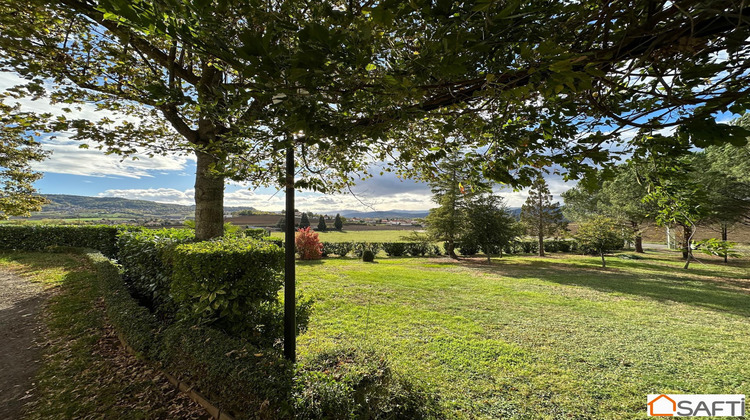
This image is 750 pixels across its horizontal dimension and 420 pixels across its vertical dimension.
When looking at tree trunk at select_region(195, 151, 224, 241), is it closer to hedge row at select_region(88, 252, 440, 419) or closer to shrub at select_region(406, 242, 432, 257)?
hedge row at select_region(88, 252, 440, 419)

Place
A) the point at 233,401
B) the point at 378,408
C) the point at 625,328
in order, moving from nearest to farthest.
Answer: the point at 378,408 < the point at 233,401 < the point at 625,328

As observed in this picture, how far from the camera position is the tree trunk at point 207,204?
200 inches

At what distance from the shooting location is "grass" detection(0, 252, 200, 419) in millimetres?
2650

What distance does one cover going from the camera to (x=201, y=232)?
5.23 meters

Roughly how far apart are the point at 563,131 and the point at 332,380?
2.79 meters

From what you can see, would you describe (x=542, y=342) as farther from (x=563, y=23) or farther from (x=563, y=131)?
(x=563, y=23)

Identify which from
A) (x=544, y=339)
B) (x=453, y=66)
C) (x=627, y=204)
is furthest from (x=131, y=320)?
(x=627, y=204)

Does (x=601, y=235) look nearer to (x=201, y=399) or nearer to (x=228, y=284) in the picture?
(x=228, y=284)

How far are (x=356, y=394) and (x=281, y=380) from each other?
68 cm

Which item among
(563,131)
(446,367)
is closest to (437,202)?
(446,367)

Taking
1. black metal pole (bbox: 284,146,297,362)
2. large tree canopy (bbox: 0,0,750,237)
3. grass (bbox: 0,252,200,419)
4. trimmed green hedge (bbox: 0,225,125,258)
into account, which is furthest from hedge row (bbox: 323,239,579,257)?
large tree canopy (bbox: 0,0,750,237)

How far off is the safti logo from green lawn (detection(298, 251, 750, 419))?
0.12 metres

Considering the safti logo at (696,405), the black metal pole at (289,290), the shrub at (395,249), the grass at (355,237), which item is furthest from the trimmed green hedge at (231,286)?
the shrub at (395,249)

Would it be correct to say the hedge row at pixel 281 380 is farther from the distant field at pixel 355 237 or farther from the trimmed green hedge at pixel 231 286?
the distant field at pixel 355 237
